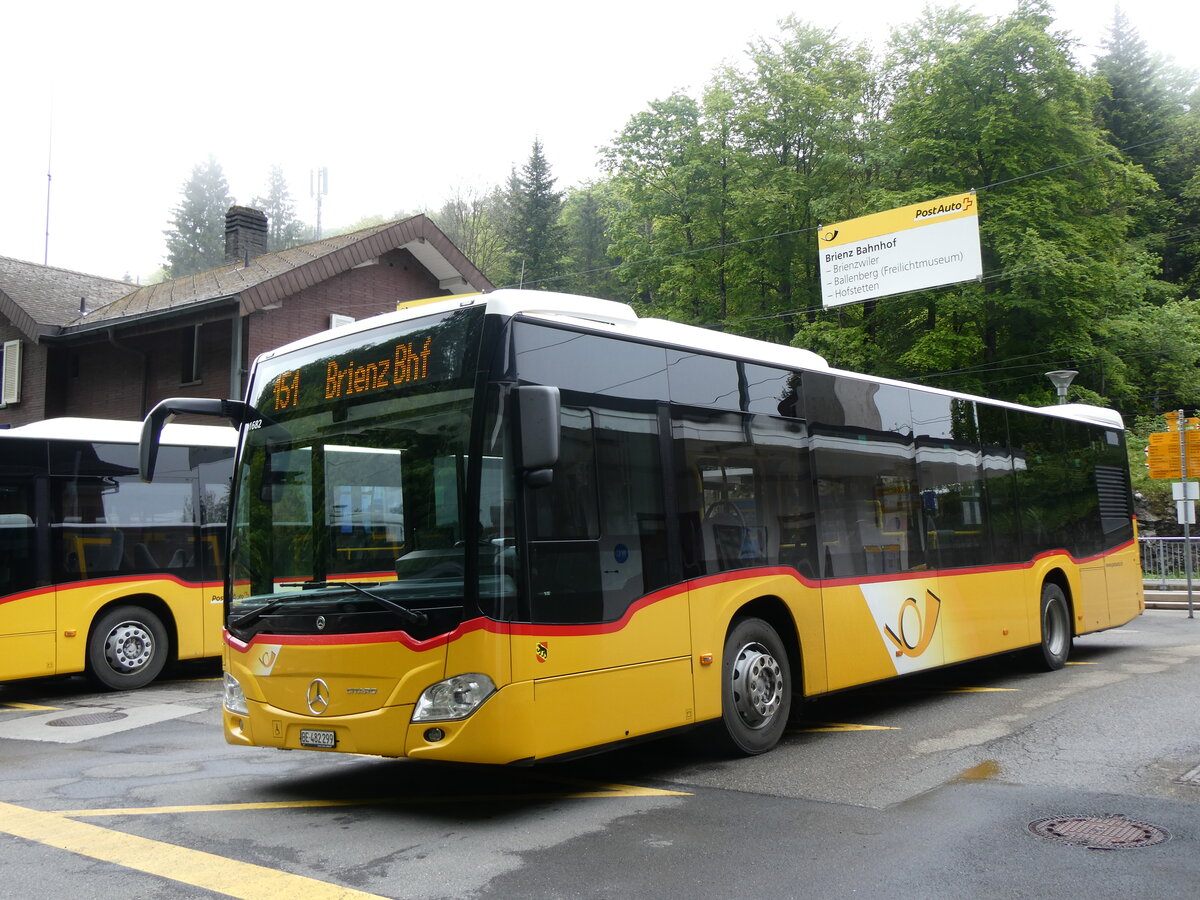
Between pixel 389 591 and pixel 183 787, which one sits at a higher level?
pixel 389 591

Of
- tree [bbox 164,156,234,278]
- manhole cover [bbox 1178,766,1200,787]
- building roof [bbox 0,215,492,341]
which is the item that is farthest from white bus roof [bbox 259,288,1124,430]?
tree [bbox 164,156,234,278]

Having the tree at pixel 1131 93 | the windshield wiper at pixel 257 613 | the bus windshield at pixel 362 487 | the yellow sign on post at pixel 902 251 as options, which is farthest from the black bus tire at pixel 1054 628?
the tree at pixel 1131 93

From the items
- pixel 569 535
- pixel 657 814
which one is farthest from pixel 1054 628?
pixel 569 535

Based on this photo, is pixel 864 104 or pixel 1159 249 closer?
pixel 864 104

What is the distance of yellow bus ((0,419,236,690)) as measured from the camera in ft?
38.0

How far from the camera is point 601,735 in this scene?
6164mm

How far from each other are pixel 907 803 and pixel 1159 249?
150ft

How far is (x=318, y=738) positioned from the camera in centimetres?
616

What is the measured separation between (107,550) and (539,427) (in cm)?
871

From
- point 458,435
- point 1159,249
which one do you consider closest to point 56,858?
point 458,435

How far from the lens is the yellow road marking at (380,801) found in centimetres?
632

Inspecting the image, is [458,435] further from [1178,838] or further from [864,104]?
[864,104]

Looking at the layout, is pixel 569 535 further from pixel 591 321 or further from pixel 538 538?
pixel 591 321

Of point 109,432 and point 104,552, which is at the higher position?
point 109,432
